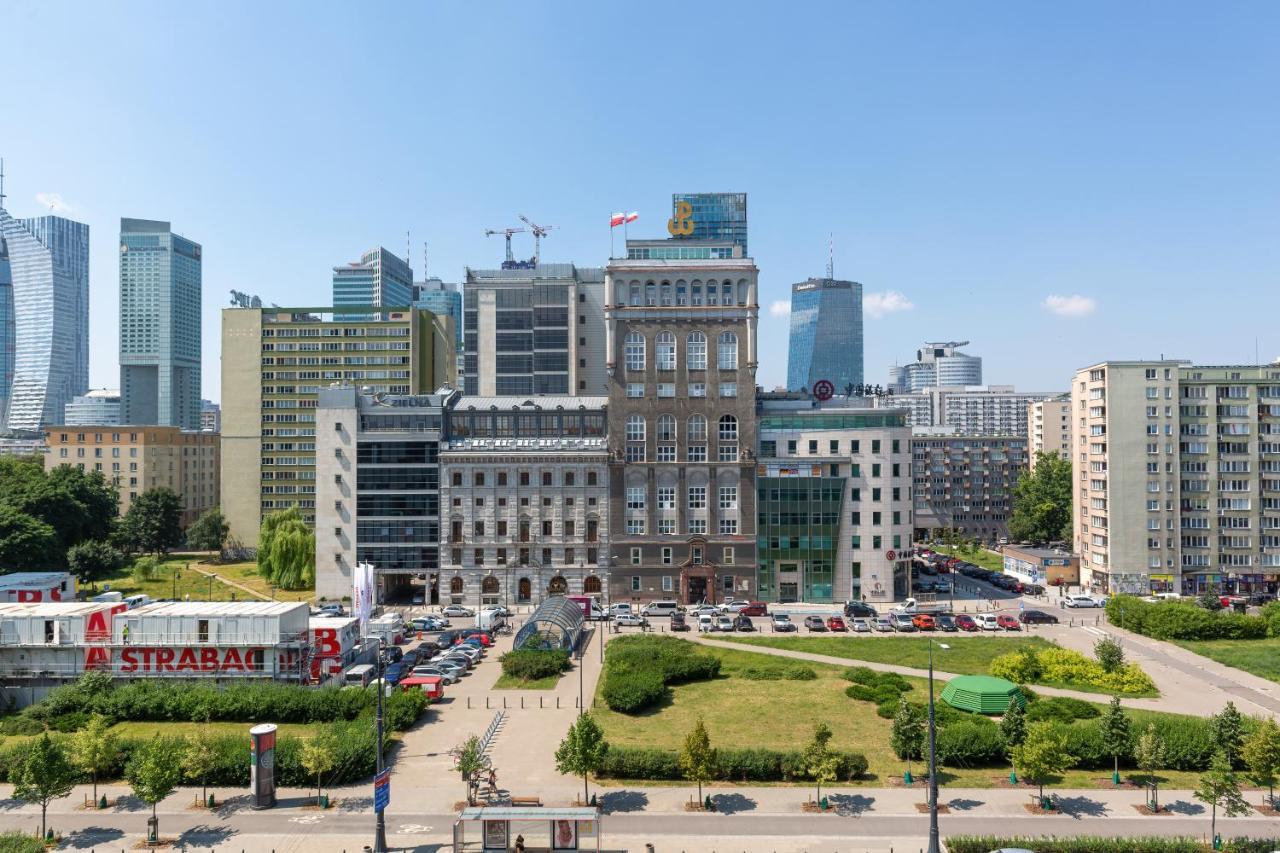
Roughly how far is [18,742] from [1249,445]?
432 ft

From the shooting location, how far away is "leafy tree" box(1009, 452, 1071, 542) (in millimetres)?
150125

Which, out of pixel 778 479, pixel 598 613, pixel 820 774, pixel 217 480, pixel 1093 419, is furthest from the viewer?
pixel 217 480

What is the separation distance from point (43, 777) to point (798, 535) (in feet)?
262

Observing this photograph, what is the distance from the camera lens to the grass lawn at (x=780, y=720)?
49.6m

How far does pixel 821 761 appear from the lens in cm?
4609

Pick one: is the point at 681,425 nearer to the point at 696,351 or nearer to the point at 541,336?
the point at 696,351

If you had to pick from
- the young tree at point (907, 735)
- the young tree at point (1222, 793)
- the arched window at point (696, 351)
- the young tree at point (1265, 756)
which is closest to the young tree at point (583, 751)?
the young tree at point (907, 735)

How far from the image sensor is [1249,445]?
111 metres

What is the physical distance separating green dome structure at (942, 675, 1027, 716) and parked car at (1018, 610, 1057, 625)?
118 ft

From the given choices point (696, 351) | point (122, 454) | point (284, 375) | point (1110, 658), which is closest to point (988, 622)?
point (1110, 658)

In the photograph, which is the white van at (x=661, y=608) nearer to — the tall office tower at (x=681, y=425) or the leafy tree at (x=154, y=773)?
the tall office tower at (x=681, y=425)

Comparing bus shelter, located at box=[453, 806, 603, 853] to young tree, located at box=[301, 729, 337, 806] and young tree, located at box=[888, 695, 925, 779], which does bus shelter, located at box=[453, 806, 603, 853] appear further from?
young tree, located at box=[888, 695, 925, 779]

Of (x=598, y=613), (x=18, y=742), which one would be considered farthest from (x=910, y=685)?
(x=18, y=742)

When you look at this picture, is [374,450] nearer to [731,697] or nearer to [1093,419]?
[731,697]
